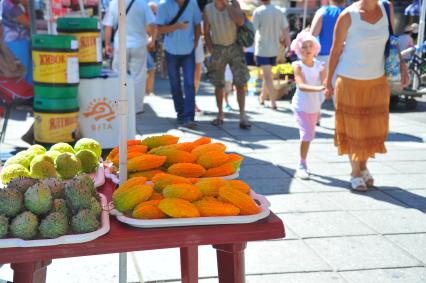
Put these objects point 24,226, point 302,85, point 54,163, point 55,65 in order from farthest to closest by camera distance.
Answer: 1. point 55,65
2. point 302,85
3. point 54,163
4. point 24,226

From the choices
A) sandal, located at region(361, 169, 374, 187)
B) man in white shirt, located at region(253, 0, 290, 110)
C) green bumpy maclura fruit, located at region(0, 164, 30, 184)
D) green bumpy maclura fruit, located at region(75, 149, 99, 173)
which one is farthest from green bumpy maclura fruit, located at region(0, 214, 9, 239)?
man in white shirt, located at region(253, 0, 290, 110)

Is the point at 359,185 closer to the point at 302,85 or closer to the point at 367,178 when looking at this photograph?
the point at 367,178

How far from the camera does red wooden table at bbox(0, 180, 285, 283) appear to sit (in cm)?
189

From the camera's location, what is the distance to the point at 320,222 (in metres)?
4.44

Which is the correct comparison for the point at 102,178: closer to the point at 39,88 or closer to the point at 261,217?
the point at 261,217

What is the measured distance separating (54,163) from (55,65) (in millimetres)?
3501

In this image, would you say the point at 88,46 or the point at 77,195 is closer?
the point at 77,195

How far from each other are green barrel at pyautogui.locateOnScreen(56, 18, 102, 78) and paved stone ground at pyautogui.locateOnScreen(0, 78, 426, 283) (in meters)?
1.44

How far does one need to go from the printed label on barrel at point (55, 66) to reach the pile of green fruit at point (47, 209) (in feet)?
12.7

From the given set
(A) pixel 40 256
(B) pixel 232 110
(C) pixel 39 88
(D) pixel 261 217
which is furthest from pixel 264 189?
(B) pixel 232 110

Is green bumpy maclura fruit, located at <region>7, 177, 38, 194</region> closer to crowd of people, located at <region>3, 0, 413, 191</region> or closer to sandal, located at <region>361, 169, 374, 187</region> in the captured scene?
crowd of people, located at <region>3, 0, 413, 191</region>

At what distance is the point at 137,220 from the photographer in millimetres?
2061

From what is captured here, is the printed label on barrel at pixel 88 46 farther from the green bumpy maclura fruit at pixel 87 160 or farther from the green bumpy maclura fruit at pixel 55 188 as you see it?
the green bumpy maclura fruit at pixel 55 188

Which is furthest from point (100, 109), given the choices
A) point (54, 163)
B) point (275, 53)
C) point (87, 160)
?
point (275, 53)
